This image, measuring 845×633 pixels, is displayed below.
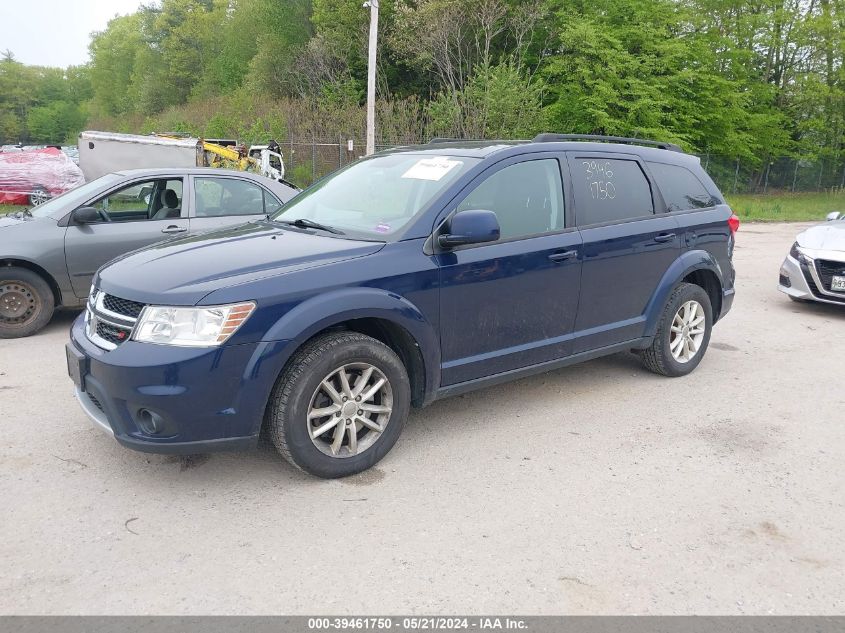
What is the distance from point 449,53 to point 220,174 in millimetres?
25102

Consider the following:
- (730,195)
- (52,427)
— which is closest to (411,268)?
(52,427)

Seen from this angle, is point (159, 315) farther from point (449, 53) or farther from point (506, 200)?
point (449, 53)

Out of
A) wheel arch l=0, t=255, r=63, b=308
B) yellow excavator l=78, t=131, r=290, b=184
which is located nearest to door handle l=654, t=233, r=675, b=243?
wheel arch l=0, t=255, r=63, b=308

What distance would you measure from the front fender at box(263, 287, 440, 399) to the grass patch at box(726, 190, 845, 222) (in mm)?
20754

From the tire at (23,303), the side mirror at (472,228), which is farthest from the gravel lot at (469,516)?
the tire at (23,303)

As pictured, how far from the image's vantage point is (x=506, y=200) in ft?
14.6

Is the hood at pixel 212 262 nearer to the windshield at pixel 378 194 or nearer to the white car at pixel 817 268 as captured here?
the windshield at pixel 378 194

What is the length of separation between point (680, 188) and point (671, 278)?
31.2 inches

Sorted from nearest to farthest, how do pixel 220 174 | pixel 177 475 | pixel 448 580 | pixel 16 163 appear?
pixel 448 580 < pixel 177 475 < pixel 220 174 < pixel 16 163

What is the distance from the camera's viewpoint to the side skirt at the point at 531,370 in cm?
421

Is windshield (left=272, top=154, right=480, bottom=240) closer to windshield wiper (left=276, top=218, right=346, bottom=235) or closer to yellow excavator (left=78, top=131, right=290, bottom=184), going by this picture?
windshield wiper (left=276, top=218, right=346, bottom=235)

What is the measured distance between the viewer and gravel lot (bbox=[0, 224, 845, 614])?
2830 mm

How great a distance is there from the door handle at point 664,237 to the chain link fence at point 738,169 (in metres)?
20.8

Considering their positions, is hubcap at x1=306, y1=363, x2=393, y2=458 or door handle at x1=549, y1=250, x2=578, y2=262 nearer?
hubcap at x1=306, y1=363, x2=393, y2=458
